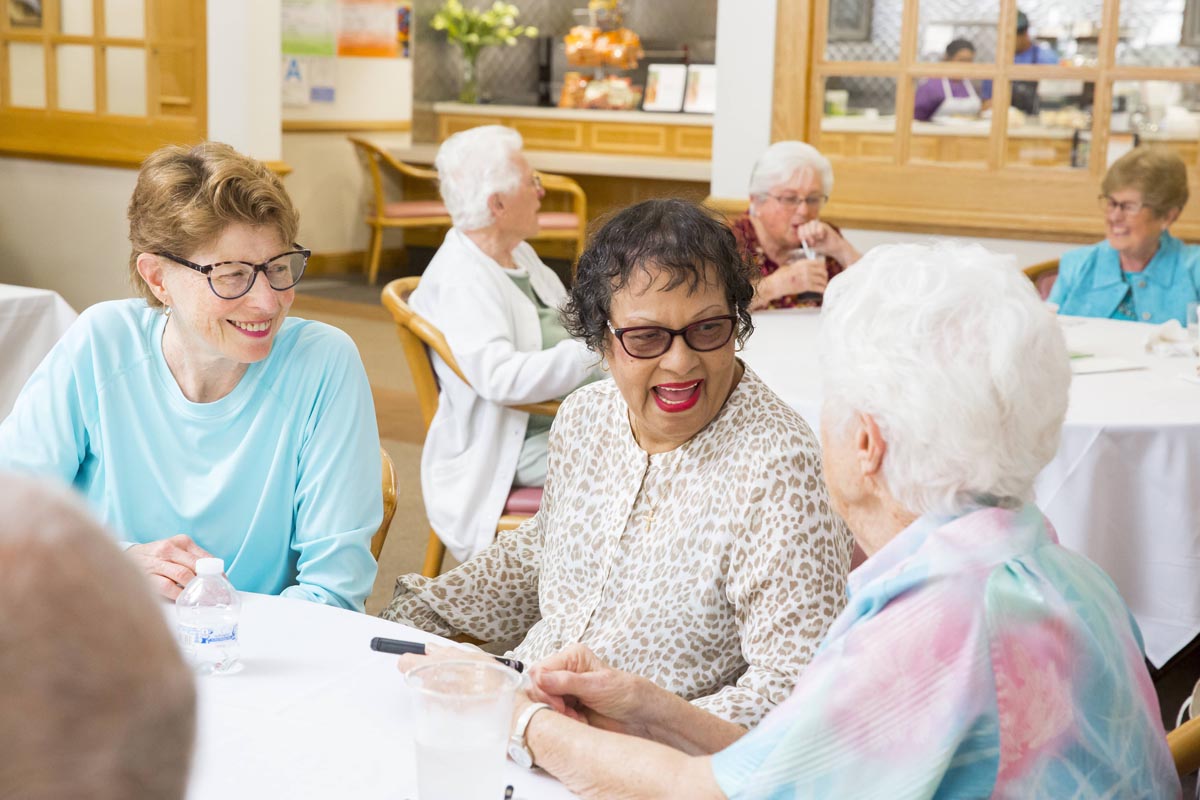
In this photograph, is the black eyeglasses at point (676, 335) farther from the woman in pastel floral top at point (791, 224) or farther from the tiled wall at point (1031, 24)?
the tiled wall at point (1031, 24)

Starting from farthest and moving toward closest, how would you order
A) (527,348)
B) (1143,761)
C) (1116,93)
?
(1116,93) < (527,348) < (1143,761)

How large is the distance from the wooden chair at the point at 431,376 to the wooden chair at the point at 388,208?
598 centimetres

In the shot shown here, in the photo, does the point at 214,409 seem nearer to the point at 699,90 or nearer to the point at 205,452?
the point at 205,452

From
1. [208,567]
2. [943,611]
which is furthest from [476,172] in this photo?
[943,611]

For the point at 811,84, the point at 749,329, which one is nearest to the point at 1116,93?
the point at 811,84

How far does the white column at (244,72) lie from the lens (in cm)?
672

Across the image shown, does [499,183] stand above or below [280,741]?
above

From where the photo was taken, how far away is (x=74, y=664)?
46cm

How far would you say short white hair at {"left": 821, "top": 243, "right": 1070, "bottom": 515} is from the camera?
1163 millimetres

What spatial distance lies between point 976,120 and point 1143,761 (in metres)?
4.42

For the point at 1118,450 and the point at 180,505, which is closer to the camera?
the point at 180,505

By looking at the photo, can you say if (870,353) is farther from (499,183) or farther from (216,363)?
(499,183)

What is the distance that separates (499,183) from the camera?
3.43m

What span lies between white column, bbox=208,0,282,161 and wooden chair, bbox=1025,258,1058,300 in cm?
399
